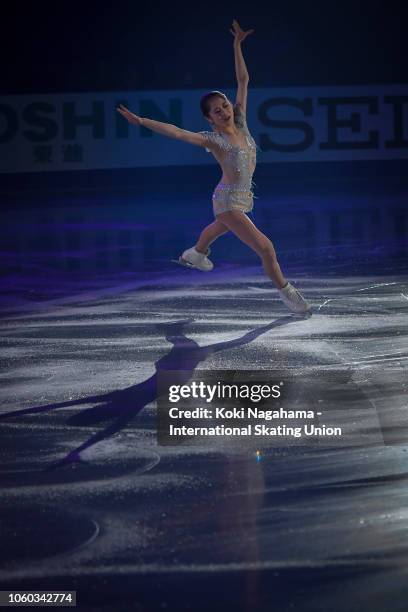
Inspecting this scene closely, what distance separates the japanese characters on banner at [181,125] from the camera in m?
20.6

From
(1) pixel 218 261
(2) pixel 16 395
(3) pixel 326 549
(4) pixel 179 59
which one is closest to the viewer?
(3) pixel 326 549

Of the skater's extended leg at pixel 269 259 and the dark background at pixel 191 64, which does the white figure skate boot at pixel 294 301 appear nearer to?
the skater's extended leg at pixel 269 259

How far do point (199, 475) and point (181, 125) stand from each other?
17.5 m

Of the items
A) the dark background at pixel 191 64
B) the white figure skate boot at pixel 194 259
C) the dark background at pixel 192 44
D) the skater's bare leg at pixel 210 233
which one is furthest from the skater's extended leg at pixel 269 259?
the dark background at pixel 192 44

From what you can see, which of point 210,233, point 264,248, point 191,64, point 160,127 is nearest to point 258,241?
point 264,248

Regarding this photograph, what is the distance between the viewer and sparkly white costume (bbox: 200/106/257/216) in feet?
25.7

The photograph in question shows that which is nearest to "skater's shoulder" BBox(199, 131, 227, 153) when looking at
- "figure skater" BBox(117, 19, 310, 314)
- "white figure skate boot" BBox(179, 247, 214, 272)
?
"figure skater" BBox(117, 19, 310, 314)

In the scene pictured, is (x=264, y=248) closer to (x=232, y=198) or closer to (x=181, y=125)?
(x=232, y=198)

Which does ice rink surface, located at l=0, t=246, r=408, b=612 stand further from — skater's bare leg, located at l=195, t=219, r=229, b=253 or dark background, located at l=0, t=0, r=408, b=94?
dark background, located at l=0, t=0, r=408, b=94

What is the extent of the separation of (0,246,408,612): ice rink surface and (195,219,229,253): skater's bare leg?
0.92 m

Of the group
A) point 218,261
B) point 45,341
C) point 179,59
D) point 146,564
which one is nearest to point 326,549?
point 146,564

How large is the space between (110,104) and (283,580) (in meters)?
18.4

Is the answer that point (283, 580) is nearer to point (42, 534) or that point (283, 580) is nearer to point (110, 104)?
point (42, 534)

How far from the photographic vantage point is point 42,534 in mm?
3797
